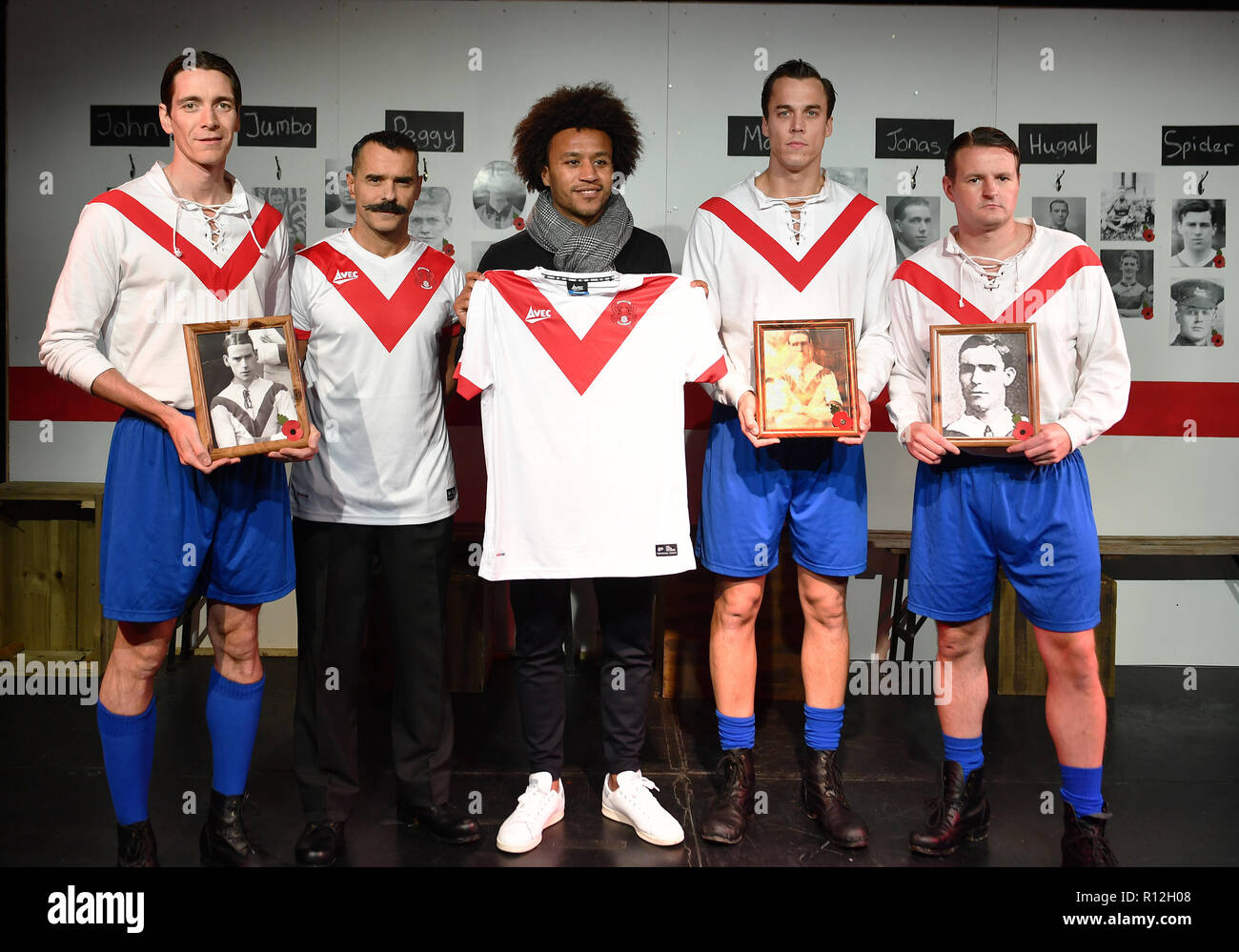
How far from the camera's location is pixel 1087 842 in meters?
2.77

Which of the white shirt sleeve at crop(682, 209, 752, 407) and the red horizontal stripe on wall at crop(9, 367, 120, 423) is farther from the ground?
the white shirt sleeve at crop(682, 209, 752, 407)

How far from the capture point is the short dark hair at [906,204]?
4.57m

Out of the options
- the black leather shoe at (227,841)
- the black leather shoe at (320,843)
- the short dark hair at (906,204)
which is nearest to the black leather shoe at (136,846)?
the black leather shoe at (227,841)

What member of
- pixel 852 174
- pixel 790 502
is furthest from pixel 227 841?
pixel 852 174

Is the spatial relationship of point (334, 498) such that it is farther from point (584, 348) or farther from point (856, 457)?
point (856, 457)

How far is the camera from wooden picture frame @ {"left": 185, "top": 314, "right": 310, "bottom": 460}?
98.8 inches

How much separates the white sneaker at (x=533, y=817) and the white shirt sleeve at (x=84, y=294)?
5.45 feet

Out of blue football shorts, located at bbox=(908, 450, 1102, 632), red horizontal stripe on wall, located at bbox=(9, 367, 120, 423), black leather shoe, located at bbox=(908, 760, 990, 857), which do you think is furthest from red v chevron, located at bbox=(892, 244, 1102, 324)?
red horizontal stripe on wall, located at bbox=(9, 367, 120, 423)

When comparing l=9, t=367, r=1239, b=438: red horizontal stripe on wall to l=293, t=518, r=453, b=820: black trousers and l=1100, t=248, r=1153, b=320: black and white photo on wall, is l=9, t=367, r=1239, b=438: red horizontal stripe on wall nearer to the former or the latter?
l=1100, t=248, r=1153, b=320: black and white photo on wall

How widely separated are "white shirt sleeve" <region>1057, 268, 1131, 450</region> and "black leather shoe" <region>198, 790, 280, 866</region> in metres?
2.52

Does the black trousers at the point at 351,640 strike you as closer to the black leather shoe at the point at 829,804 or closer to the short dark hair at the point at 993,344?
the black leather shoe at the point at 829,804

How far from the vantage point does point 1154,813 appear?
10.6 ft

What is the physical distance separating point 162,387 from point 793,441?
1755 mm

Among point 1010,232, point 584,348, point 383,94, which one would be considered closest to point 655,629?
point 584,348
